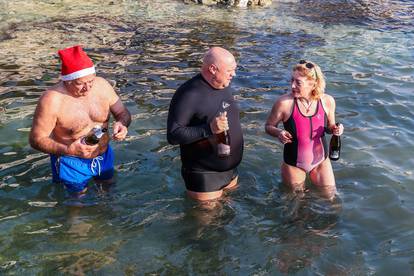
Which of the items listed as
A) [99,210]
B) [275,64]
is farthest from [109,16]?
[99,210]

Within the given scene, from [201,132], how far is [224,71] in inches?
29.6

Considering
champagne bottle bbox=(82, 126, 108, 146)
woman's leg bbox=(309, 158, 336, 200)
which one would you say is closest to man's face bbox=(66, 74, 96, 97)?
champagne bottle bbox=(82, 126, 108, 146)

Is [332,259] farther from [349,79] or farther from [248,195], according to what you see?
[349,79]

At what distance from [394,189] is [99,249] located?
14.7 ft

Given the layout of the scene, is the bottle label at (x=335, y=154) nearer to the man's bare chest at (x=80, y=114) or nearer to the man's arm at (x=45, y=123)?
the man's bare chest at (x=80, y=114)

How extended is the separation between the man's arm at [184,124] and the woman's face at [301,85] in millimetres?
1431

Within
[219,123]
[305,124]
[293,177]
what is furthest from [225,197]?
[219,123]

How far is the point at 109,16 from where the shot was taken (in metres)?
19.2

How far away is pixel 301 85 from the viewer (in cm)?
623

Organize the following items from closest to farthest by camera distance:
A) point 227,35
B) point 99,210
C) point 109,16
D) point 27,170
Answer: point 99,210 < point 27,170 < point 227,35 < point 109,16

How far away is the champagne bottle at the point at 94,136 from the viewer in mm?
5805

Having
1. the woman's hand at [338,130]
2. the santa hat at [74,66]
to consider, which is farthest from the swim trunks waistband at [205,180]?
the santa hat at [74,66]

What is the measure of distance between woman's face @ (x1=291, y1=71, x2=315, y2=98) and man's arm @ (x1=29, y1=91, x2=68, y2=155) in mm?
2995

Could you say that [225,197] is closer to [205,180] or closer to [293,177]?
[205,180]
